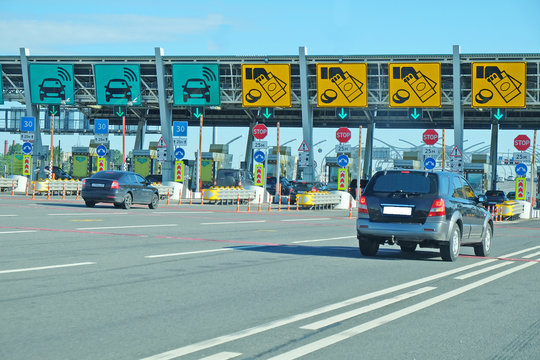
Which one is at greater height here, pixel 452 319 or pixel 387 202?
pixel 387 202

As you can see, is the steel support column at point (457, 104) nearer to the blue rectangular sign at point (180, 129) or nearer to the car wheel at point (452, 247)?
the blue rectangular sign at point (180, 129)

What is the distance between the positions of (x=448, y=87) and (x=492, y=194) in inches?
326

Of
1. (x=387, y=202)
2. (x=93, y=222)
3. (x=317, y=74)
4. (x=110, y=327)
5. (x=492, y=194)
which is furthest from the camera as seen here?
(x=492, y=194)

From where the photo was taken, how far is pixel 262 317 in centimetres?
787

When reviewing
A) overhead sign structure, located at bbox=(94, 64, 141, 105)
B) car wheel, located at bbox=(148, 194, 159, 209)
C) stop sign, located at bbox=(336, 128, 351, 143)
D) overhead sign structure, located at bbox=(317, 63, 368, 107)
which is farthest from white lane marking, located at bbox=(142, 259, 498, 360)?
overhead sign structure, located at bbox=(94, 64, 141, 105)

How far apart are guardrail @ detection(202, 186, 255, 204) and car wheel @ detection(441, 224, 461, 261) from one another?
92.8ft

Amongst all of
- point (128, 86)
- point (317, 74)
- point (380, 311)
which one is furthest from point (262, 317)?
point (128, 86)

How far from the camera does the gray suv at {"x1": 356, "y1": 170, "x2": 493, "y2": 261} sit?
46.1ft

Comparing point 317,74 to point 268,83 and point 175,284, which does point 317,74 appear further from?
point 175,284

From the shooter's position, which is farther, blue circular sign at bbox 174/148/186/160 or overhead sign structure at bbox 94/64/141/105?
overhead sign structure at bbox 94/64/141/105

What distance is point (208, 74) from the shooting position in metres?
57.6

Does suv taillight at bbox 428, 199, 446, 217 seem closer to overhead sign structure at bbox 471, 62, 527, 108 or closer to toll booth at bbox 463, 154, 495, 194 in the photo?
overhead sign structure at bbox 471, 62, 527, 108

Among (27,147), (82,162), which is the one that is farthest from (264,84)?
(27,147)

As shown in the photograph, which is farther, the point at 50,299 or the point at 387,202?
the point at 387,202
